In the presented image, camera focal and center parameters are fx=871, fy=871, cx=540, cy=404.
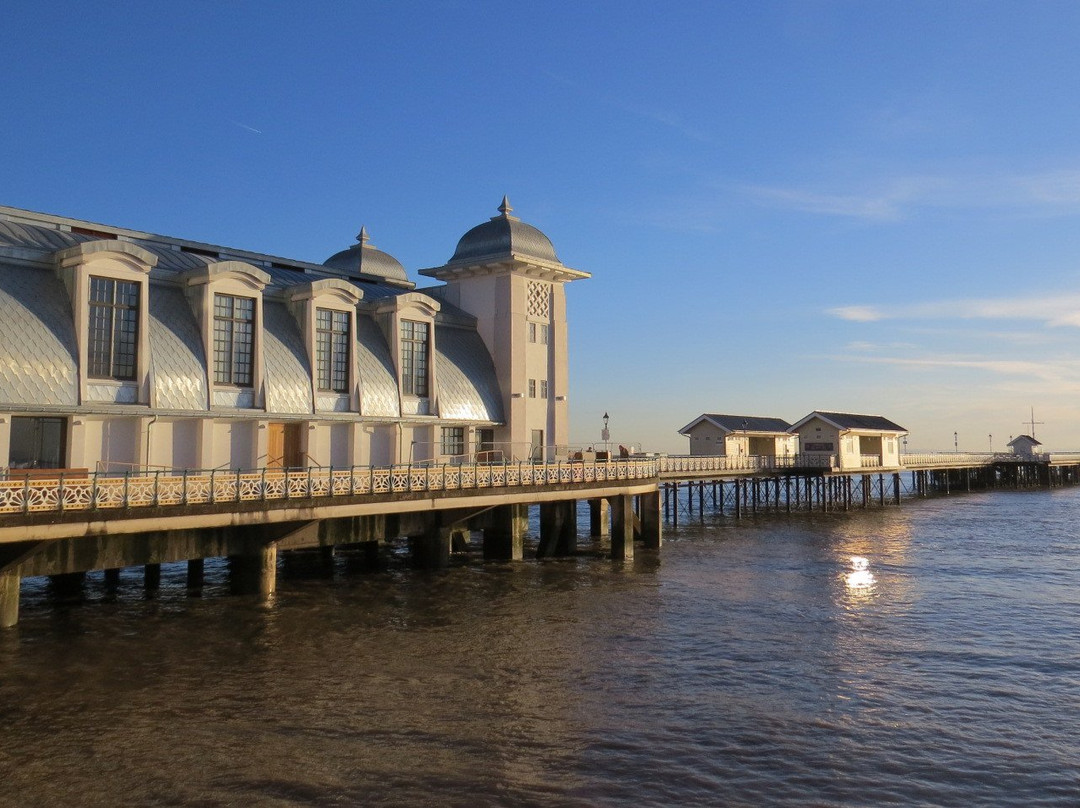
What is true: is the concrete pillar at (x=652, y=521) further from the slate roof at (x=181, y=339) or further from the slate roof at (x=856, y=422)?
the slate roof at (x=856, y=422)

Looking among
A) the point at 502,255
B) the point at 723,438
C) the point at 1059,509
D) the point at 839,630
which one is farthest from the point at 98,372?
the point at 1059,509

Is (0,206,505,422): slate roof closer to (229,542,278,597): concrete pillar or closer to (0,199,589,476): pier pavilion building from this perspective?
(0,199,589,476): pier pavilion building

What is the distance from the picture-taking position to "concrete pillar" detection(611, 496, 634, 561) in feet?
125

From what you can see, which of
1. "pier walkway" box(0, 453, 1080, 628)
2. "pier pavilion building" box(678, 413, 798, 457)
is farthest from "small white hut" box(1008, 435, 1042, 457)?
"pier walkway" box(0, 453, 1080, 628)

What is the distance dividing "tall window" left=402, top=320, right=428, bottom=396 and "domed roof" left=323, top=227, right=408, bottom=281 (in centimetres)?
1551

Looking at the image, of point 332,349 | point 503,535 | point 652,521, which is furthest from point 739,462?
point 332,349

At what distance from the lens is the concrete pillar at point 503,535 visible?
37.4 m

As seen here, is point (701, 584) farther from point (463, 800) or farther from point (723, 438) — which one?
point (723, 438)

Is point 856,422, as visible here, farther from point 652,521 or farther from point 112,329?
point 112,329

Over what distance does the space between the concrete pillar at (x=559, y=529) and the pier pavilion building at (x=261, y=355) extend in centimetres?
315

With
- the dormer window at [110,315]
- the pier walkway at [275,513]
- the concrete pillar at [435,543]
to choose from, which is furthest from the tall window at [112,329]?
the concrete pillar at [435,543]

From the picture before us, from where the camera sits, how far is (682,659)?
21.1 meters

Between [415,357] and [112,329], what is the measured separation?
1331 cm

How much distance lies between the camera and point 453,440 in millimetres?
40312
